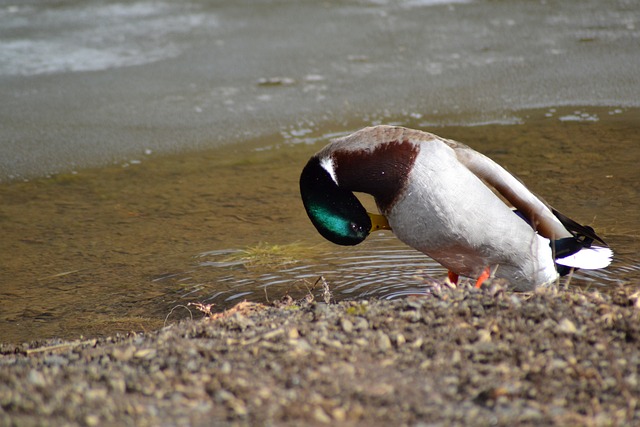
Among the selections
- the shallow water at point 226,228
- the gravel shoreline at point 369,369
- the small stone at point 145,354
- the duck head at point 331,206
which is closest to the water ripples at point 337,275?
the shallow water at point 226,228

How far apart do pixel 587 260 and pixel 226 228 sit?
7.56 feet

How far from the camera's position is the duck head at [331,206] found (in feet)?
12.8

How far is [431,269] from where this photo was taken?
465cm

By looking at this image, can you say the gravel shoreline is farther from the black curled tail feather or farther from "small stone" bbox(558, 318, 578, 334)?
the black curled tail feather

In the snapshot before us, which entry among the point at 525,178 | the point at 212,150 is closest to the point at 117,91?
the point at 212,150

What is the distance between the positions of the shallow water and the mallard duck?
45 cm

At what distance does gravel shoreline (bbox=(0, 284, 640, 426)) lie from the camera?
7.54 ft

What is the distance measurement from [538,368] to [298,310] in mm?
1182

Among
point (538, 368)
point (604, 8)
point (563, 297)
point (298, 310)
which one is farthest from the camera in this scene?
point (604, 8)

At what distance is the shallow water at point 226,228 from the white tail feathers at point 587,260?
0.68 ft

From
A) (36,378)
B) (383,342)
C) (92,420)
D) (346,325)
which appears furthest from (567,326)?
(36,378)

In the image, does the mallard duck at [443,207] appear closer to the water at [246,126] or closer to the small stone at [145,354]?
the water at [246,126]

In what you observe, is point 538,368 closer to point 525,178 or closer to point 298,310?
point 298,310

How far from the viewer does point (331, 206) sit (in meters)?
3.96
